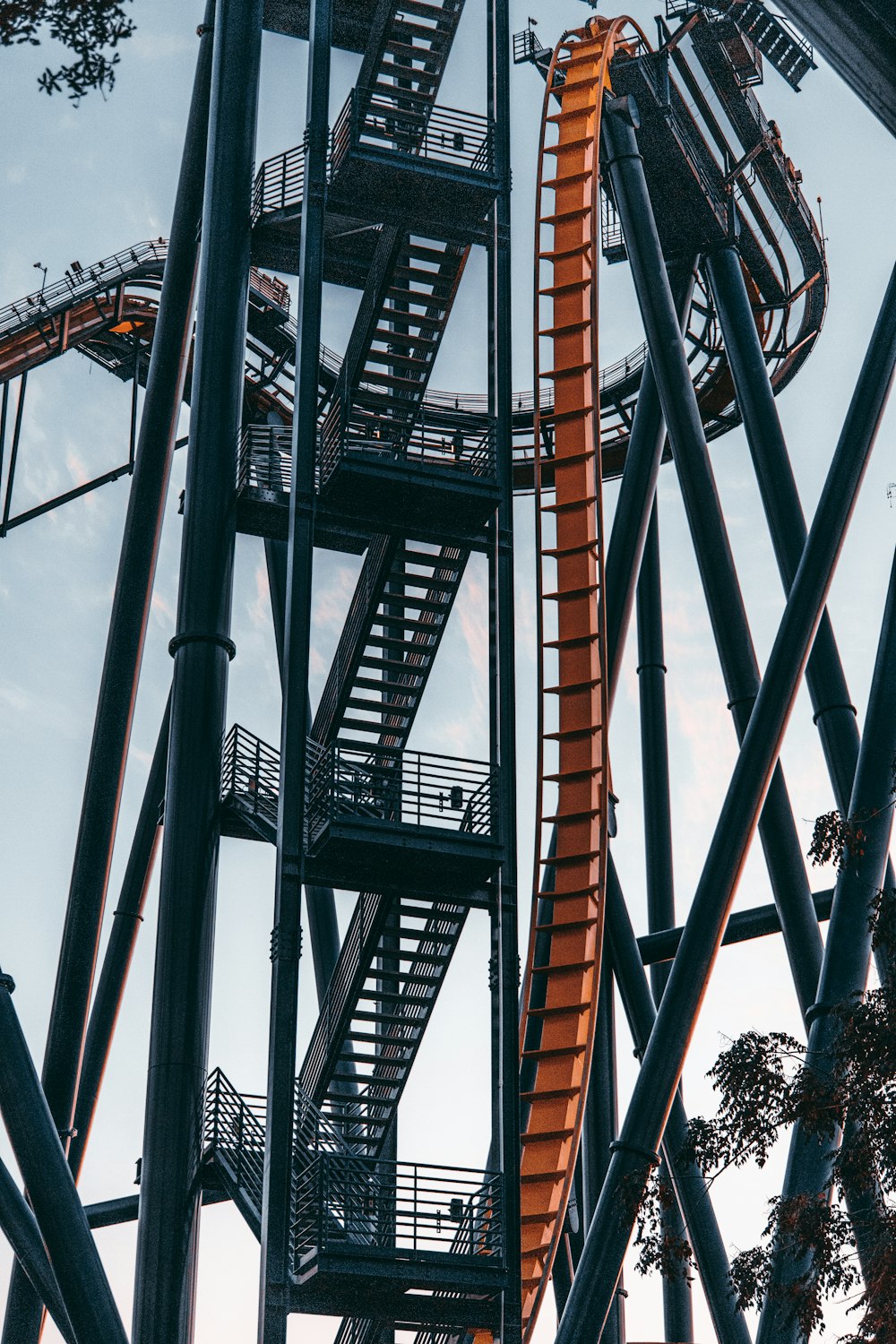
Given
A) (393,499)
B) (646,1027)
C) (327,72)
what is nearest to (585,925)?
(646,1027)

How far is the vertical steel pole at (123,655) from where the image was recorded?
18.4 meters

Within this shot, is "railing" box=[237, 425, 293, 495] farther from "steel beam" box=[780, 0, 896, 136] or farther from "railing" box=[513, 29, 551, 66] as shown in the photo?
"steel beam" box=[780, 0, 896, 136]

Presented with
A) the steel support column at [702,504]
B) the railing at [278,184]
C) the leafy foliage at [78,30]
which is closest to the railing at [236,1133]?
the steel support column at [702,504]

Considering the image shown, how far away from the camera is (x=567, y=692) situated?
19.6m

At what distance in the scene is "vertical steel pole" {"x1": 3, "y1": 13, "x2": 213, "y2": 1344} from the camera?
1838 cm

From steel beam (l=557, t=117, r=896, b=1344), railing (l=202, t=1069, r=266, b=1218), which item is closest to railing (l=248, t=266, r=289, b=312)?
steel beam (l=557, t=117, r=896, b=1344)

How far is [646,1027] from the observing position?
1847 centimetres

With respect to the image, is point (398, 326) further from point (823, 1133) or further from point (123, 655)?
point (823, 1133)

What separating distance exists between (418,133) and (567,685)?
584 cm

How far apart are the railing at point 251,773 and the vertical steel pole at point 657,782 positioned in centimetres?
690

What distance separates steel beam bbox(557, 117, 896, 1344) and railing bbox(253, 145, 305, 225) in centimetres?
597

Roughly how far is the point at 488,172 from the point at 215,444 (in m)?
3.67

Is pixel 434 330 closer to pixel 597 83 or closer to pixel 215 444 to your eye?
pixel 215 444

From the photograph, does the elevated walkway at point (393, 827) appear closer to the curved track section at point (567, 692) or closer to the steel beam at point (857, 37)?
the curved track section at point (567, 692)
